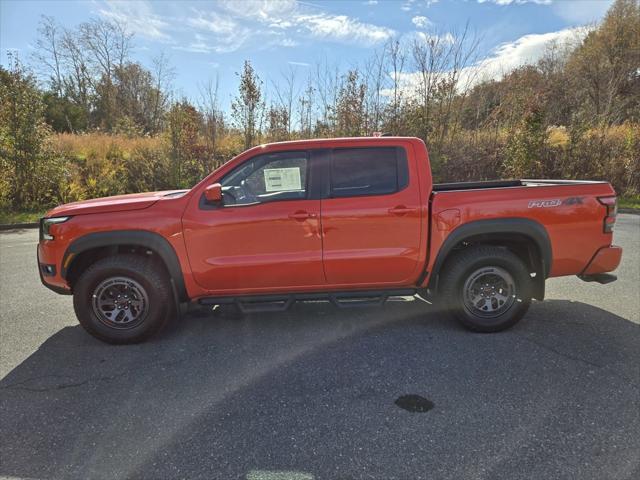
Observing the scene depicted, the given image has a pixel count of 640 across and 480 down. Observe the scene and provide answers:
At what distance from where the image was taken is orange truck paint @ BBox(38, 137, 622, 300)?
3.62 metres

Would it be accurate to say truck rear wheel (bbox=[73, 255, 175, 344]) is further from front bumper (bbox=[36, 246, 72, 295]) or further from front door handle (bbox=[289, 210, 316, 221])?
front door handle (bbox=[289, 210, 316, 221])

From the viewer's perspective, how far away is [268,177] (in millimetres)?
3775

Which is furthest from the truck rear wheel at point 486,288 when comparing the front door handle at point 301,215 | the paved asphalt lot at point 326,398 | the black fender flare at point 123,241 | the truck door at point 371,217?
the black fender flare at point 123,241

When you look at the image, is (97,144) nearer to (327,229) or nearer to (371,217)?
(327,229)

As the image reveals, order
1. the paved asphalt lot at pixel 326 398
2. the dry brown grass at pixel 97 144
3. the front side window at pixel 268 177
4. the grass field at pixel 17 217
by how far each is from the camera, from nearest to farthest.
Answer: the paved asphalt lot at pixel 326 398
the front side window at pixel 268 177
the grass field at pixel 17 217
the dry brown grass at pixel 97 144

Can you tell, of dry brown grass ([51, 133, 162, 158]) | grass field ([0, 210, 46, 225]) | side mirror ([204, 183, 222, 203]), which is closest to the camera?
side mirror ([204, 183, 222, 203])

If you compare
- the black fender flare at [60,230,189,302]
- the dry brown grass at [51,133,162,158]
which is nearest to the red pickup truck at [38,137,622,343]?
the black fender flare at [60,230,189,302]

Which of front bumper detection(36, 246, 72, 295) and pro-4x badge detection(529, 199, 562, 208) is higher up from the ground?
pro-4x badge detection(529, 199, 562, 208)

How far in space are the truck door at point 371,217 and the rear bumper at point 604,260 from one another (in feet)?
5.60

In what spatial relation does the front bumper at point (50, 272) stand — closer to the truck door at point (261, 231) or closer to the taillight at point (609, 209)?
the truck door at point (261, 231)

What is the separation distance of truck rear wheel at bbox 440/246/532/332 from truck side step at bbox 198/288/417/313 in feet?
1.39

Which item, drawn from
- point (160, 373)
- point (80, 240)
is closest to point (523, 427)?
point (160, 373)

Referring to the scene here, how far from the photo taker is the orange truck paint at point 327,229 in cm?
362

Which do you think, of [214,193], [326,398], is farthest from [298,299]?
[214,193]
